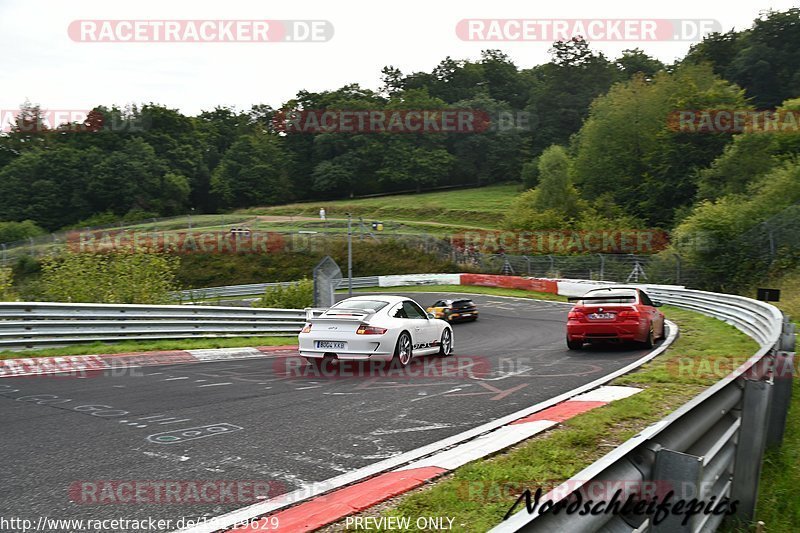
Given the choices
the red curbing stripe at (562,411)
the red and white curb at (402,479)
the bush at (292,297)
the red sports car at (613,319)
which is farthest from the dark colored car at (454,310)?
the red and white curb at (402,479)

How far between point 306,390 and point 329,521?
17.9ft

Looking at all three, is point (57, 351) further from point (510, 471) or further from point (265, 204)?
point (265, 204)

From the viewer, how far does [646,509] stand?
289 centimetres

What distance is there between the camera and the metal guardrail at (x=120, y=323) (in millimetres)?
12453

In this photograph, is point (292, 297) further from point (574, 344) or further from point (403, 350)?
point (403, 350)

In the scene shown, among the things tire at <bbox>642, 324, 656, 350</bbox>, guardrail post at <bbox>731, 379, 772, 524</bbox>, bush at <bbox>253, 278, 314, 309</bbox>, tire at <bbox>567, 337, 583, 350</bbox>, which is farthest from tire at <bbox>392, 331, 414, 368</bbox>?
bush at <bbox>253, 278, 314, 309</bbox>

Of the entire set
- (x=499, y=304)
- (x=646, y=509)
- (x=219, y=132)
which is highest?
(x=219, y=132)

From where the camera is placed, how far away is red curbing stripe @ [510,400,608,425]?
7381mm

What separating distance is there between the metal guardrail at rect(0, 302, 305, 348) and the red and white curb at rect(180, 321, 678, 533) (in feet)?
32.1

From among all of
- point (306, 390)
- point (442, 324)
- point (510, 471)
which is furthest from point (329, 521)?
point (442, 324)

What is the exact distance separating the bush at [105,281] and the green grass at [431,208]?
63413 mm

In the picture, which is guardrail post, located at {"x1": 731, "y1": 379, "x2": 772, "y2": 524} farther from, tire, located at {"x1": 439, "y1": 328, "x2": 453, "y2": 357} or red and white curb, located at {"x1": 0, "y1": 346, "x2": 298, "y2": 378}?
red and white curb, located at {"x1": 0, "y1": 346, "x2": 298, "y2": 378}

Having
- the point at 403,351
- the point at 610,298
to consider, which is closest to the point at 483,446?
the point at 403,351

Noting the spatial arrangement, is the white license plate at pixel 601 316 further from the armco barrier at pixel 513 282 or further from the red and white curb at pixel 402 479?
the armco barrier at pixel 513 282
